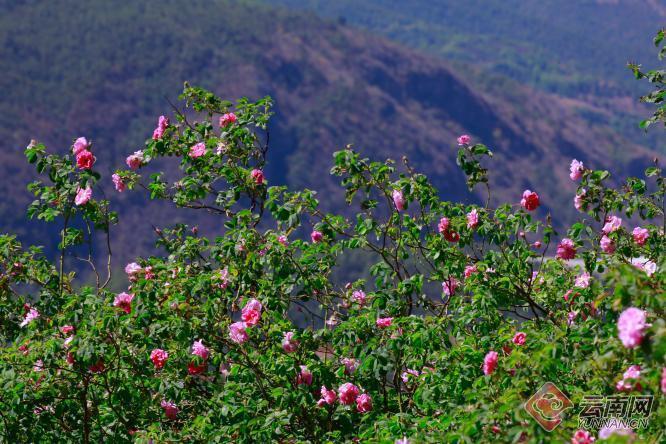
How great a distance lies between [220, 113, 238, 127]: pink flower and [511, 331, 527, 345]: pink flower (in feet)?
8.28

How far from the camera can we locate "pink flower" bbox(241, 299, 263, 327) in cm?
438

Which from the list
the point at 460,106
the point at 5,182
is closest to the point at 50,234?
the point at 5,182

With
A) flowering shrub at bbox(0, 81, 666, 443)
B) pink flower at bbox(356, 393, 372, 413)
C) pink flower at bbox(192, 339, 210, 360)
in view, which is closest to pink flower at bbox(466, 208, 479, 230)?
flowering shrub at bbox(0, 81, 666, 443)

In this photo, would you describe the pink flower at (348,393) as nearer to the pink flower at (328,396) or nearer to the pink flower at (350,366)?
the pink flower at (328,396)

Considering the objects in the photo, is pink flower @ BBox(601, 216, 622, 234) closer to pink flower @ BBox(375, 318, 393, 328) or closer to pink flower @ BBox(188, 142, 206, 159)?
pink flower @ BBox(375, 318, 393, 328)

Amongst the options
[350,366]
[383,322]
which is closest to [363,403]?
[350,366]

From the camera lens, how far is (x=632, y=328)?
2.71 metres

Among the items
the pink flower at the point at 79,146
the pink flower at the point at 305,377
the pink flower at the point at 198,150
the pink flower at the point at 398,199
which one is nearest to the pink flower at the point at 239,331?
the pink flower at the point at 305,377

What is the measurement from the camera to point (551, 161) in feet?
474

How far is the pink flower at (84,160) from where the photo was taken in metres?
5.01

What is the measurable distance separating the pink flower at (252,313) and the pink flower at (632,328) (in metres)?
2.06

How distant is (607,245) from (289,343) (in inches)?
72.9

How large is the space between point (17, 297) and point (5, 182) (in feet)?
300

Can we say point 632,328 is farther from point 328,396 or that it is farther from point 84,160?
point 84,160
